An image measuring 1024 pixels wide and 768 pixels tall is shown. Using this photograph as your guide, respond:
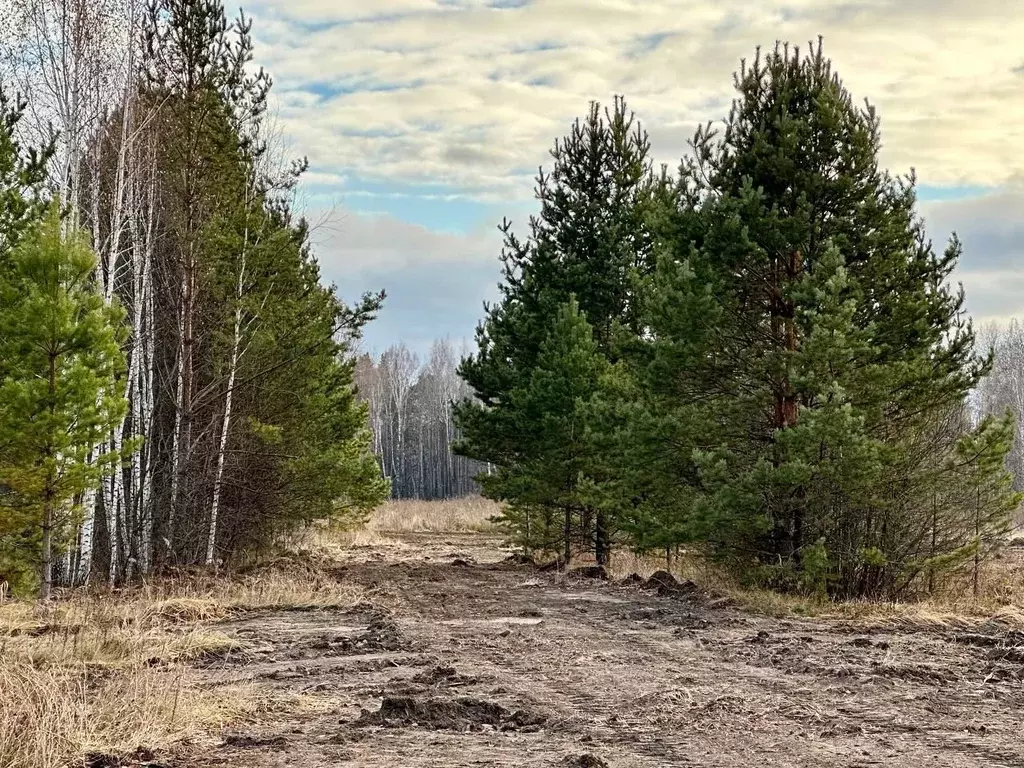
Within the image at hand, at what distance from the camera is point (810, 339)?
12.8 m

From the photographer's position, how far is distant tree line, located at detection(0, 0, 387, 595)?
13477mm

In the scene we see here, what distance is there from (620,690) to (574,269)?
15935 millimetres

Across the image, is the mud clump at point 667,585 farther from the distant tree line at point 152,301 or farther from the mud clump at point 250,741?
the mud clump at point 250,741

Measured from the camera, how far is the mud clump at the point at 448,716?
647cm

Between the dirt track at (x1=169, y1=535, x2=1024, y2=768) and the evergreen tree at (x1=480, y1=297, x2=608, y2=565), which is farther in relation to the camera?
the evergreen tree at (x1=480, y1=297, x2=608, y2=565)

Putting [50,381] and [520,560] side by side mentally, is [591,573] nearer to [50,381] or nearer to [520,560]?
[520,560]

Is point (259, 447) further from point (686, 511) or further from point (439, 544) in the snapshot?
point (439, 544)

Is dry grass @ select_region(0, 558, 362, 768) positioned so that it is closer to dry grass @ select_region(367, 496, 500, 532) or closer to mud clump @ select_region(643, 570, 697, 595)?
mud clump @ select_region(643, 570, 697, 595)

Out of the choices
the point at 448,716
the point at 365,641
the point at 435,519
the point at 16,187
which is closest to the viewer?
the point at 448,716

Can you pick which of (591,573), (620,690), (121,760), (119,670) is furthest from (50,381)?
(591,573)

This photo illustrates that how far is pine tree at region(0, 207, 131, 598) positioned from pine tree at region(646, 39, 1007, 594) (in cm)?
855

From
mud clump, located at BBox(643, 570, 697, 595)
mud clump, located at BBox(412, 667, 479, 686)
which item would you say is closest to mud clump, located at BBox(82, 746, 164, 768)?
mud clump, located at BBox(412, 667, 479, 686)

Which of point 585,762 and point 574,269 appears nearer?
point 585,762

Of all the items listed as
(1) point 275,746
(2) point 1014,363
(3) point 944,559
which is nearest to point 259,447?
(3) point 944,559
